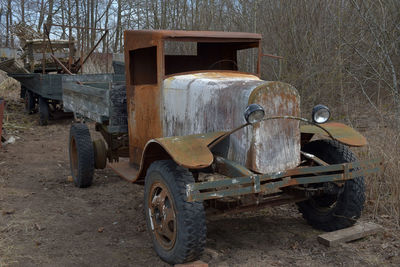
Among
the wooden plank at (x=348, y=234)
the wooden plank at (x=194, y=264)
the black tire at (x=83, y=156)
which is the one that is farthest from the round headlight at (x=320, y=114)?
the black tire at (x=83, y=156)

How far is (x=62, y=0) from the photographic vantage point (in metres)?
19.5

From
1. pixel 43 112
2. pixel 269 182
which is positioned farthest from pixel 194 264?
pixel 43 112

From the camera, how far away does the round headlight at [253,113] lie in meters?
2.89

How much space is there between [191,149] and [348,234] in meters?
1.57

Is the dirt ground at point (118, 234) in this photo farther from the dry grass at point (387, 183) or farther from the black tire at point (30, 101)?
the black tire at point (30, 101)

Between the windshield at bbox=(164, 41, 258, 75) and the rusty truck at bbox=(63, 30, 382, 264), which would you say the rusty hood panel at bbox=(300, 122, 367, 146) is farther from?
the windshield at bbox=(164, 41, 258, 75)

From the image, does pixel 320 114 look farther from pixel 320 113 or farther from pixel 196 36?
pixel 196 36

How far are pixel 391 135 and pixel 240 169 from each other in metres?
2.73

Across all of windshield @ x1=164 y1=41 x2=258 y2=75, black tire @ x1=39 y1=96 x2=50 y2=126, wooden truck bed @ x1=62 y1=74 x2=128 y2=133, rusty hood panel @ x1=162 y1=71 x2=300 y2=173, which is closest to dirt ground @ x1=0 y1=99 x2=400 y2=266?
rusty hood panel @ x1=162 y1=71 x2=300 y2=173

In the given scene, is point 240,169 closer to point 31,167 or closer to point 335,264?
point 335,264

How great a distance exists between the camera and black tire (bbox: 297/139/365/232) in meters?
3.60

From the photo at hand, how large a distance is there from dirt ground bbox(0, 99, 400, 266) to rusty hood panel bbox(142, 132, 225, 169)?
859mm

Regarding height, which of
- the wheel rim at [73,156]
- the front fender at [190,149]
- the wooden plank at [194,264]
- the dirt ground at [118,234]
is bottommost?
the dirt ground at [118,234]

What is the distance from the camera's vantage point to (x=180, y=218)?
117 inches
